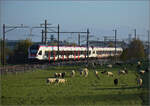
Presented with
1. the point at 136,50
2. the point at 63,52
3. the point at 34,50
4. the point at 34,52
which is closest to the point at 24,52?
the point at 63,52

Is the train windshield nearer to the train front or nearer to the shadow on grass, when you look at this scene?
the train front

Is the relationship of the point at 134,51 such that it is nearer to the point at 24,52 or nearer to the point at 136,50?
the point at 136,50

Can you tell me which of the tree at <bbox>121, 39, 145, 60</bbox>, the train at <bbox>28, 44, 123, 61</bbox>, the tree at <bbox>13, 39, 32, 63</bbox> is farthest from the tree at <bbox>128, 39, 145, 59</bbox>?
the tree at <bbox>13, 39, 32, 63</bbox>

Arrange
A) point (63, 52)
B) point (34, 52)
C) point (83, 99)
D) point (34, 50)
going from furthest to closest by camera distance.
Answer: point (63, 52)
point (34, 50)
point (34, 52)
point (83, 99)

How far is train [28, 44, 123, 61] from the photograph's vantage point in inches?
2138

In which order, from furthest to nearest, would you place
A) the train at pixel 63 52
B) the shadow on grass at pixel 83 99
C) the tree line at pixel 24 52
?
the tree line at pixel 24 52
the train at pixel 63 52
the shadow on grass at pixel 83 99

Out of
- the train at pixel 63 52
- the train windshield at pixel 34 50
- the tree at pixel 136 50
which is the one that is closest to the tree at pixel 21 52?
the train at pixel 63 52

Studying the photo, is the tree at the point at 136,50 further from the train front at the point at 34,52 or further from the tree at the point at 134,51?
the train front at the point at 34,52

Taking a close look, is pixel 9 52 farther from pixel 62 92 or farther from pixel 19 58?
pixel 62 92

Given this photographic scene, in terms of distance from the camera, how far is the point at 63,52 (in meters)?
63.7

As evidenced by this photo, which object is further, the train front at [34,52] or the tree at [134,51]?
the tree at [134,51]

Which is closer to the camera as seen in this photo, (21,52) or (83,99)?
(83,99)

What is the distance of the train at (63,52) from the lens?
54.3 meters

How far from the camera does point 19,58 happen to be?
71438 mm
